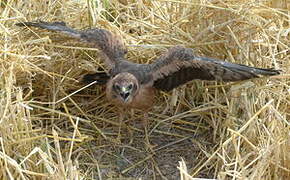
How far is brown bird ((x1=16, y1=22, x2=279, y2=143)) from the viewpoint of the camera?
11.0 feet

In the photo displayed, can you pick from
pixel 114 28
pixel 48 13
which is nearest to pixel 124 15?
pixel 114 28

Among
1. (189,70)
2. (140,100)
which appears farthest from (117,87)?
(189,70)

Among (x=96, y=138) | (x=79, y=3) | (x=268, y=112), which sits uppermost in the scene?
(x=79, y=3)

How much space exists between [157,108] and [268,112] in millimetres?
965

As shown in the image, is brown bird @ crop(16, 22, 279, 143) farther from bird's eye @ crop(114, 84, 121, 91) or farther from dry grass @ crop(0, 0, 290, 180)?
dry grass @ crop(0, 0, 290, 180)

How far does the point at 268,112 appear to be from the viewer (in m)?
3.17

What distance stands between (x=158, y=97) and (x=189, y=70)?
1.60ft

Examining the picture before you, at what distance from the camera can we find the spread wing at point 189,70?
327 centimetres

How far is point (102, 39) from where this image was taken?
375 cm

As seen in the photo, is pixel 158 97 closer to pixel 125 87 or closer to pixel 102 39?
pixel 125 87

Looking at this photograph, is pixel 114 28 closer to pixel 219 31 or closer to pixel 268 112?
pixel 219 31

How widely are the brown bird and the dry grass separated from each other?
0.44 ft

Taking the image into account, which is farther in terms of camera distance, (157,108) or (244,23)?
(157,108)

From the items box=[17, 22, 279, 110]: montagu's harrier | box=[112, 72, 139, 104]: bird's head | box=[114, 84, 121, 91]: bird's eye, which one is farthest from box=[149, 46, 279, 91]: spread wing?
box=[114, 84, 121, 91]: bird's eye
